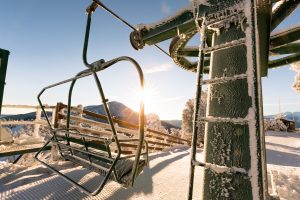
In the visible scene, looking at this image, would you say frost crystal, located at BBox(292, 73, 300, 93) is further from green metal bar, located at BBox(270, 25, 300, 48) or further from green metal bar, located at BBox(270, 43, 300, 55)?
green metal bar, located at BBox(270, 25, 300, 48)

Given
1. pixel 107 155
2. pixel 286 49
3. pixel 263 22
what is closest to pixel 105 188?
pixel 107 155

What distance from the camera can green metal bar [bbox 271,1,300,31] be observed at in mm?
3436

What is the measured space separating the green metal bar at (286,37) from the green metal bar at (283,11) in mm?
428

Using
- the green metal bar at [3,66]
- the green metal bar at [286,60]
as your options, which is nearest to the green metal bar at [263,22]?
the green metal bar at [286,60]

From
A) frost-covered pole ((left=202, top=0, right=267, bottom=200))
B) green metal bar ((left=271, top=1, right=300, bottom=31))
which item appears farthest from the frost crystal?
frost-covered pole ((left=202, top=0, right=267, bottom=200))

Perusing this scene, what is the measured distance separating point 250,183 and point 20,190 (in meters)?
2.93

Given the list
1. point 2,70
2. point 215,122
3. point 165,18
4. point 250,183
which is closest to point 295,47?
point 165,18

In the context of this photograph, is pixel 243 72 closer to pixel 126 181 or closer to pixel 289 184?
pixel 126 181

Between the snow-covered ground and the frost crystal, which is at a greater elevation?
A: the frost crystal

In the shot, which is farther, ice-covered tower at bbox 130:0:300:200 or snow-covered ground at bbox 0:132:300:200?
snow-covered ground at bbox 0:132:300:200

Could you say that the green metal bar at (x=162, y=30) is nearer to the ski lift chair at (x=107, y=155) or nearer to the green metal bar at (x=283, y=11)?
the ski lift chair at (x=107, y=155)

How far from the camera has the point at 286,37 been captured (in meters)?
3.98

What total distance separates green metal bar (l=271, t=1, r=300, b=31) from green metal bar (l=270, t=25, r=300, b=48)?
43cm

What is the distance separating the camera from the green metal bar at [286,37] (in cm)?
381
